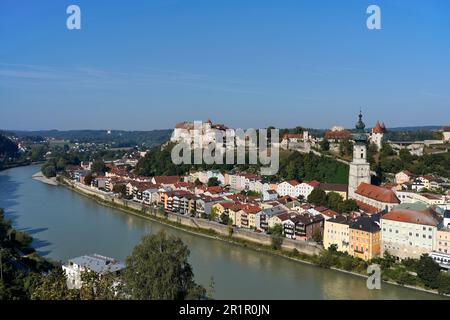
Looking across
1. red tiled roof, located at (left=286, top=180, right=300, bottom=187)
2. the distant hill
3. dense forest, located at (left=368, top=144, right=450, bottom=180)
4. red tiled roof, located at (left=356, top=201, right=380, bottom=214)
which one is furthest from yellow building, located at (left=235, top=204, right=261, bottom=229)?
the distant hill

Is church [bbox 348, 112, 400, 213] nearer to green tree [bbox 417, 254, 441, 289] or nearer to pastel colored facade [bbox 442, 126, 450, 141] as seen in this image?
green tree [bbox 417, 254, 441, 289]

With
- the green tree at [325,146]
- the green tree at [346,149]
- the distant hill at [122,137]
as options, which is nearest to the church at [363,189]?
the green tree at [346,149]

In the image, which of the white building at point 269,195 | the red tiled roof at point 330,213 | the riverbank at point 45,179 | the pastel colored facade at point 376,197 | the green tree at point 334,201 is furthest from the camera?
the riverbank at point 45,179

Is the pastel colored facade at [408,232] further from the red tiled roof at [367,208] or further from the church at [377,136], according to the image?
the church at [377,136]

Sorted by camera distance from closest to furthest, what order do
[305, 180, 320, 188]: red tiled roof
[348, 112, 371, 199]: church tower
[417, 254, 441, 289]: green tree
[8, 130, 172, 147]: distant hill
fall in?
[417, 254, 441, 289]: green tree < [348, 112, 371, 199]: church tower < [305, 180, 320, 188]: red tiled roof < [8, 130, 172, 147]: distant hill

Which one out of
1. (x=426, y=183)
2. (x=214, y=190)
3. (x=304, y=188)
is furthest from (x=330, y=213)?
(x=214, y=190)

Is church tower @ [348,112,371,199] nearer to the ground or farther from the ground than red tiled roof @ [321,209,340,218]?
farther from the ground
